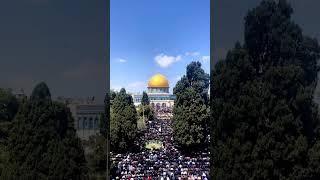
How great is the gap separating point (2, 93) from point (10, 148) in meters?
6.91

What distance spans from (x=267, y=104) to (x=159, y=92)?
1943 inches

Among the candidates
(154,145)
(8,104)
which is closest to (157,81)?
(154,145)

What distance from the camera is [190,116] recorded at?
26.3 meters

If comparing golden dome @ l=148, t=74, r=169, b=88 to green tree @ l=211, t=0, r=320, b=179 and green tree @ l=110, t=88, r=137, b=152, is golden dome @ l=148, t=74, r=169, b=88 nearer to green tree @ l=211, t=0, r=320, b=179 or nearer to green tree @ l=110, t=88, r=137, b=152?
green tree @ l=110, t=88, r=137, b=152

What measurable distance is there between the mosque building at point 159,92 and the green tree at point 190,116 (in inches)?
1386

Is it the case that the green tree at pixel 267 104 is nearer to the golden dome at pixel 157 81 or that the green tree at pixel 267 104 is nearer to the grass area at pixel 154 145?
the grass area at pixel 154 145

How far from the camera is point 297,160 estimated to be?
15.4 meters

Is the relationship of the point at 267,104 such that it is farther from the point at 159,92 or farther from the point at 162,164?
the point at 159,92

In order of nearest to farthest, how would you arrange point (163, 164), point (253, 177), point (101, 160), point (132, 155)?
point (253, 177)
point (101, 160)
point (163, 164)
point (132, 155)

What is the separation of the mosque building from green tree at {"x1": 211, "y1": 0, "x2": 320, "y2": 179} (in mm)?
45899

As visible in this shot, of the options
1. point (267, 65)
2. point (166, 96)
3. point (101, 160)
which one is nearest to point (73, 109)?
point (101, 160)

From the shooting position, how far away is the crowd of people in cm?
2202

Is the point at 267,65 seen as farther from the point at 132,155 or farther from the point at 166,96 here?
the point at 166,96

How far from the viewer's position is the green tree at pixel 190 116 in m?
26.2
